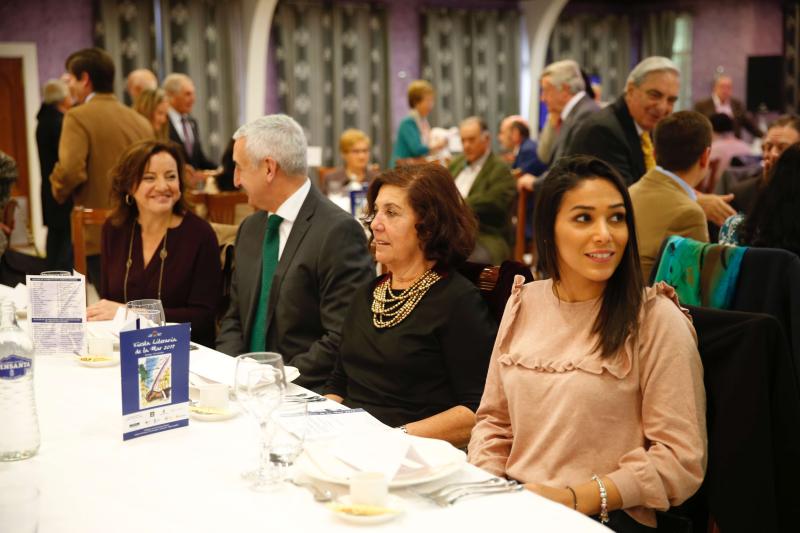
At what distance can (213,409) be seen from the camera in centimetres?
195

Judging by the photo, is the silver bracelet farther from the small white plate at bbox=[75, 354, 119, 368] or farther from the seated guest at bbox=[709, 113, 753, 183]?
the seated guest at bbox=[709, 113, 753, 183]

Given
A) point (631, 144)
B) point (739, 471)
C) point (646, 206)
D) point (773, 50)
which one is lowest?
point (739, 471)

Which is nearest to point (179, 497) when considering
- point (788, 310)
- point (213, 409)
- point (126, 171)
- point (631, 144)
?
point (213, 409)

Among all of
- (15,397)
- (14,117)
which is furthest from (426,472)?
(14,117)

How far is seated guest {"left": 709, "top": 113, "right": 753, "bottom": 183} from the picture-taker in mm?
6922

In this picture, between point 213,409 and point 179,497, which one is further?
point 213,409

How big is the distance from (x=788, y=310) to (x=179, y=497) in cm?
169

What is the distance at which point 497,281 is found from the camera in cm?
234

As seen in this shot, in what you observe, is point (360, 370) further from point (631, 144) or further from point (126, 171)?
point (631, 144)

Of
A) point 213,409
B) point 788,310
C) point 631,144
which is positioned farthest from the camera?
point 631,144

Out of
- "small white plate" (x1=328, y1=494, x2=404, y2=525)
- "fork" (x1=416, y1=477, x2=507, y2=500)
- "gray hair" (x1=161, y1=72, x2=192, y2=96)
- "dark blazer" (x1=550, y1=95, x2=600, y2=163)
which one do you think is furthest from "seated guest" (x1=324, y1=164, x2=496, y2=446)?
"gray hair" (x1=161, y1=72, x2=192, y2=96)

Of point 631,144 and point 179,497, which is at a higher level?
point 631,144

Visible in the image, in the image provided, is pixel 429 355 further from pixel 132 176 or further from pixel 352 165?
pixel 352 165

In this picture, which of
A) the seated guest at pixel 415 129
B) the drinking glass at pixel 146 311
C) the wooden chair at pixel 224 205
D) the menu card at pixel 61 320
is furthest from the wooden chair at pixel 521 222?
the drinking glass at pixel 146 311
